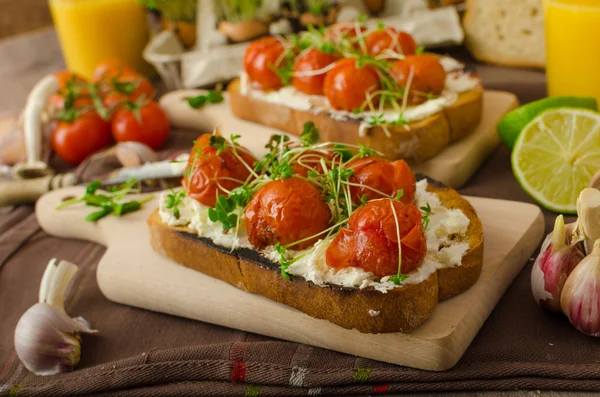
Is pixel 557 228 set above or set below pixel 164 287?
above

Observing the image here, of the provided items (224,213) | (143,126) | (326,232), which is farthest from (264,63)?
(326,232)

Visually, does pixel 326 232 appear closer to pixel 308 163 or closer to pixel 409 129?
pixel 308 163

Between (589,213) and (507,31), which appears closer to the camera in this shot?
(589,213)

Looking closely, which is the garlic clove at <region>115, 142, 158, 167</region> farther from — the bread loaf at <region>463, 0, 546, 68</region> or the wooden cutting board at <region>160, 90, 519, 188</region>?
the bread loaf at <region>463, 0, 546, 68</region>

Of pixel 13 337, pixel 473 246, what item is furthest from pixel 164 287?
pixel 473 246

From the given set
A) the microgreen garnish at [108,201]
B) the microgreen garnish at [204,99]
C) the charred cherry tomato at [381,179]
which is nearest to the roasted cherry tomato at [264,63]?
the microgreen garnish at [204,99]

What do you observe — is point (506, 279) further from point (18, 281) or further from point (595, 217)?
point (18, 281)

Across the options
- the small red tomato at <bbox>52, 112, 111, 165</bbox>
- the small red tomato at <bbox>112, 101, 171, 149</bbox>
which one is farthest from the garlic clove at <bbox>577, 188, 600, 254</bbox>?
the small red tomato at <bbox>52, 112, 111, 165</bbox>
